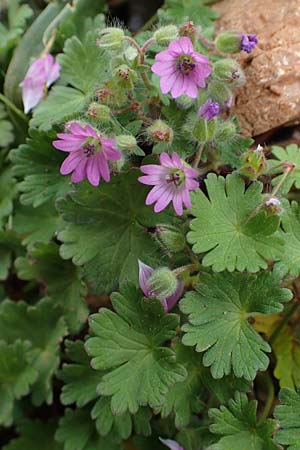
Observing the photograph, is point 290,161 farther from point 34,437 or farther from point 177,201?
point 34,437

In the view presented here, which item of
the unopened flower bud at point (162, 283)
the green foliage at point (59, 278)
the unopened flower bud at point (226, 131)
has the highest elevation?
the unopened flower bud at point (226, 131)

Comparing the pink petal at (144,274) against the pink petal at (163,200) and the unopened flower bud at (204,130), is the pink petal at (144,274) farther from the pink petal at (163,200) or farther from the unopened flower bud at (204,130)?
the unopened flower bud at (204,130)

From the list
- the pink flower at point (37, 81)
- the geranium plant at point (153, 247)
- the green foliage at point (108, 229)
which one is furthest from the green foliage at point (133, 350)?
the pink flower at point (37, 81)

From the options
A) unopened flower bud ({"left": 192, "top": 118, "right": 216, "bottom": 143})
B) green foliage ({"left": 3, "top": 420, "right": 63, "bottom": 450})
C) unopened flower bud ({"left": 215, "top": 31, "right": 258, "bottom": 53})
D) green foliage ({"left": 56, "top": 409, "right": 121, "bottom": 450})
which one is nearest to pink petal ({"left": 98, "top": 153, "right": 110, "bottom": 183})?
unopened flower bud ({"left": 192, "top": 118, "right": 216, "bottom": 143})

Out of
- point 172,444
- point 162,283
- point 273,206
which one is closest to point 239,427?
point 172,444

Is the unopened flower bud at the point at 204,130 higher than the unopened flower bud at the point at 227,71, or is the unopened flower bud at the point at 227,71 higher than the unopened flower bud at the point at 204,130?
the unopened flower bud at the point at 227,71

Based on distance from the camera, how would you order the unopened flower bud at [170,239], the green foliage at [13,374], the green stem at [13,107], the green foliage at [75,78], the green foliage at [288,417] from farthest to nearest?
the green stem at [13,107]
the green foliage at [13,374]
the green foliage at [75,78]
the unopened flower bud at [170,239]
the green foliage at [288,417]

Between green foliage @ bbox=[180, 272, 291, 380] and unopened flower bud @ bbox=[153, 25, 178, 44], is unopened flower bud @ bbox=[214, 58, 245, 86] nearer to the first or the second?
unopened flower bud @ bbox=[153, 25, 178, 44]
